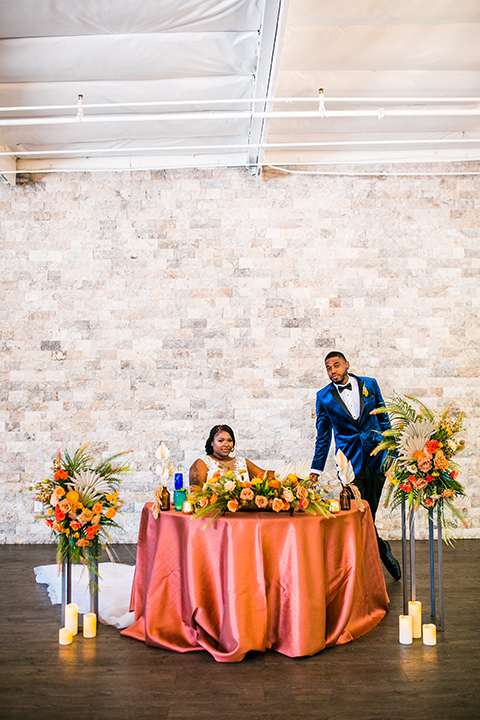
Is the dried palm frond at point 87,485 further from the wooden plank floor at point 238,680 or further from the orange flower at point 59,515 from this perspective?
the wooden plank floor at point 238,680

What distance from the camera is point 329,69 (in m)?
5.24

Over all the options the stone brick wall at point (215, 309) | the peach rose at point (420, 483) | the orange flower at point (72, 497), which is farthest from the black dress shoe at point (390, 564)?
the orange flower at point (72, 497)

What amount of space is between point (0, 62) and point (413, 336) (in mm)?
4980

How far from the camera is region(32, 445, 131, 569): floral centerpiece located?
397cm

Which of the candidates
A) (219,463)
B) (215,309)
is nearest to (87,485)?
(219,463)

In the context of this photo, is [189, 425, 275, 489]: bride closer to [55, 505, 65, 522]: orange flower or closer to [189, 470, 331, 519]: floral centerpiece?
[189, 470, 331, 519]: floral centerpiece

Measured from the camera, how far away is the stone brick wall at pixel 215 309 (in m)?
6.94

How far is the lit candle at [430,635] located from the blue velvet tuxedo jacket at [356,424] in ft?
4.70

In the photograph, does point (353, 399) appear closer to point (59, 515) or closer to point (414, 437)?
point (414, 437)

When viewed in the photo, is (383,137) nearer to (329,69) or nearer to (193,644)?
(329,69)

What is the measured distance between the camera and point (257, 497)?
380 centimetres

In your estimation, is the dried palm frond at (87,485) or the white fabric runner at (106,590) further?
the white fabric runner at (106,590)

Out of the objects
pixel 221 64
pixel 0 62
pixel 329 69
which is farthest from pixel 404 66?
pixel 0 62

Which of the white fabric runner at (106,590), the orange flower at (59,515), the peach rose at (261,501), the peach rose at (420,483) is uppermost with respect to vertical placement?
the peach rose at (420,483)
